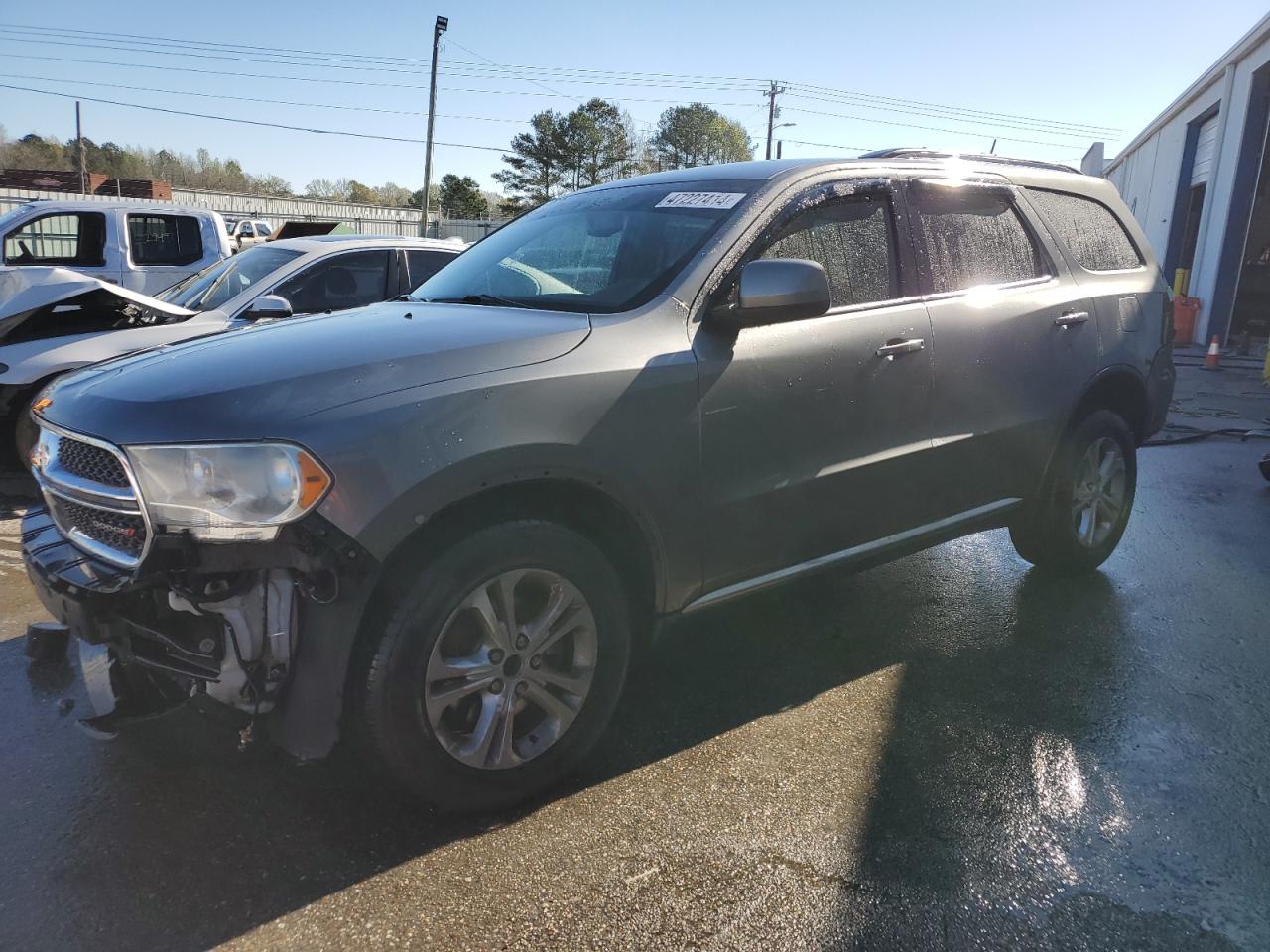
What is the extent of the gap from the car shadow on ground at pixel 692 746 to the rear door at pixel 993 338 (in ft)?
2.41

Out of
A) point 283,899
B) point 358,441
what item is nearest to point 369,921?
point 283,899

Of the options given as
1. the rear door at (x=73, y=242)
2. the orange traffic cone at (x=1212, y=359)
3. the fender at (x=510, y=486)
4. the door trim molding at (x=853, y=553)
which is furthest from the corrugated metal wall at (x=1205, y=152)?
the fender at (x=510, y=486)

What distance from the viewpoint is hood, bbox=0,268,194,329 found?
5738 mm

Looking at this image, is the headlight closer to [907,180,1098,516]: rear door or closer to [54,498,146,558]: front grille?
[54,498,146,558]: front grille

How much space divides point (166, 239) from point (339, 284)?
13.8 feet

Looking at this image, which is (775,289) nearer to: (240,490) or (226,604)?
(240,490)

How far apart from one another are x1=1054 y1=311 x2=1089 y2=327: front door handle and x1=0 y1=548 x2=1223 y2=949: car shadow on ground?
4.36 feet

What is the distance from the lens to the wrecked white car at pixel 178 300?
18.8ft

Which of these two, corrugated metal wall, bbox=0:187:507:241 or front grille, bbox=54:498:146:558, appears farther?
corrugated metal wall, bbox=0:187:507:241

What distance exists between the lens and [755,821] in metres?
2.61

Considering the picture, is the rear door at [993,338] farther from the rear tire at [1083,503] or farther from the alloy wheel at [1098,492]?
the alloy wheel at [1098,492]

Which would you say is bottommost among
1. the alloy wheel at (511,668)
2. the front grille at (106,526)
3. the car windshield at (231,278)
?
the alloy wheel at (511,668)

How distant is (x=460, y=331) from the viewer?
2719 mm

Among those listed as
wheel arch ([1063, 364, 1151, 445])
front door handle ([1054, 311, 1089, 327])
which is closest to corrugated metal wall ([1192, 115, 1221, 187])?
wheel arch ([1063, 364, 1151, 445])
